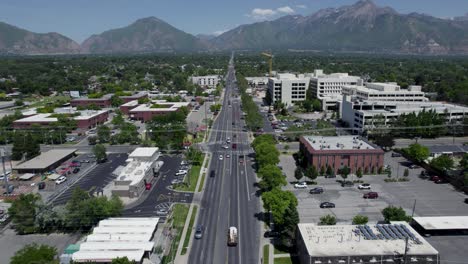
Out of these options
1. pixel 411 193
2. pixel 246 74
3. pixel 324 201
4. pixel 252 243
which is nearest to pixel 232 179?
pixel 324 201

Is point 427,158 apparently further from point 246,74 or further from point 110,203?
point 246,74

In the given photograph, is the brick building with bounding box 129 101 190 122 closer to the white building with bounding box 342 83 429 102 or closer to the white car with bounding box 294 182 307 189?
the white car with bounding box 294 182 307 189

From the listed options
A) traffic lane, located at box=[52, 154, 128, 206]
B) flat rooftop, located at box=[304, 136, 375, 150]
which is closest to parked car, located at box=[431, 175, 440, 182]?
flat rooftop, located at box=[304, 136, 375, 150]

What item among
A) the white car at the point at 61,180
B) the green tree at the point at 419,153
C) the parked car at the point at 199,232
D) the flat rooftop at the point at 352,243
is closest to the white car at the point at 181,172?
the white car at the point at 61,180

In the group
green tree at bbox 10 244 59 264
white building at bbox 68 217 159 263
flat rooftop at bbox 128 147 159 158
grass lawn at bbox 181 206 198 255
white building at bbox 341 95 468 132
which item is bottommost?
grass lawn at bbox 181 206 198 255

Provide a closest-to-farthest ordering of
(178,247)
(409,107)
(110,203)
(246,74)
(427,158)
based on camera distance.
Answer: (178,247)
(110,203)
(427,158)
(409,107)
(246,74)

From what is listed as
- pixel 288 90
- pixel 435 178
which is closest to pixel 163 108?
pixel 288 90
